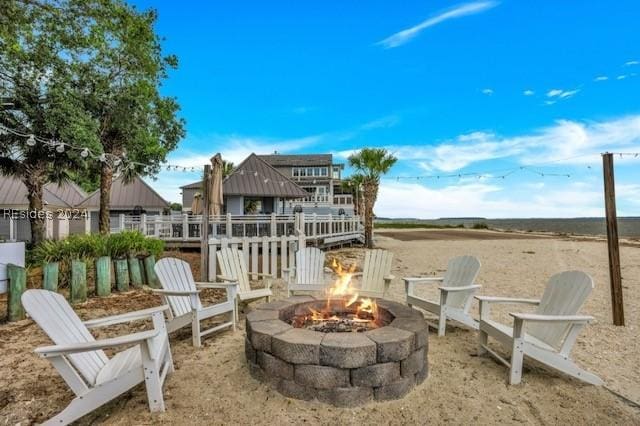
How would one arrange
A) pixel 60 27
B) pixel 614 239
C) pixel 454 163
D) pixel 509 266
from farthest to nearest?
1. pixel 454 163
2. pixel 60 27
3. pixel 509 266
4. pixel 614 239

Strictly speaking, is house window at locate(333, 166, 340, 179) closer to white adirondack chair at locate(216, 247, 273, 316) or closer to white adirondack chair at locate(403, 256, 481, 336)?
white adirondack chair at locate(216, 247, 273, 316)

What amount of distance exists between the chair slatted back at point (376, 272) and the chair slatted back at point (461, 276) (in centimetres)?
97

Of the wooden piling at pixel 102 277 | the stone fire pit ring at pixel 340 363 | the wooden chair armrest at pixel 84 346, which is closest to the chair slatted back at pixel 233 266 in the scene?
the wooden piling at pixel 102 277

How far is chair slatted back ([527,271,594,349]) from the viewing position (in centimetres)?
328

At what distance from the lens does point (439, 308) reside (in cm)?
439

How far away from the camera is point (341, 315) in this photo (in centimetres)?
414

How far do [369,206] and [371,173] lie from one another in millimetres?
1810

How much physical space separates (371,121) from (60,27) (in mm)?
16088

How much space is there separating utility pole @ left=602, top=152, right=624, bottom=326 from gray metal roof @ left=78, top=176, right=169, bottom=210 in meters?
26.0

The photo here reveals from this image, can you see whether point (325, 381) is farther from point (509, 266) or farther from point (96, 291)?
point (509, 266)

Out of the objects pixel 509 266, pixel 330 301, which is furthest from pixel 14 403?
pixel 509 266

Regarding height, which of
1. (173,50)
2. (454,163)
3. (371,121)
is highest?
(173,50)

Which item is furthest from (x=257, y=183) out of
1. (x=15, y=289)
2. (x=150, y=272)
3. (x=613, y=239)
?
(x=613, y=239)

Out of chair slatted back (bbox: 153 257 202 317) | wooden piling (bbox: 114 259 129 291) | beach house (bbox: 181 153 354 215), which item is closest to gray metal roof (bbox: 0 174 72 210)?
beach house (bbox: 181 153 354 215)
